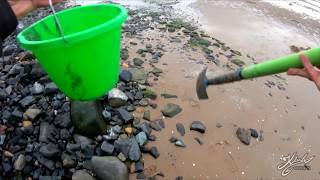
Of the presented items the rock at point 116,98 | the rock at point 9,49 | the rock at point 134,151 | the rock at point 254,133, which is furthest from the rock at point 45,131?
A: the rock at point 254,133

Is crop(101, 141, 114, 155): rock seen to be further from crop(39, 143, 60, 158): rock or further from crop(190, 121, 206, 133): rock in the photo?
crop(190, 121, 206, 133): rock

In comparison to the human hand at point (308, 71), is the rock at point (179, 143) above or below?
below

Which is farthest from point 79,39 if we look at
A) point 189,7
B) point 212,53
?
point 189,7

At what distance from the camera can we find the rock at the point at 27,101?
2.72m

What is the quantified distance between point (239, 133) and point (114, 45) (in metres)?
1.41

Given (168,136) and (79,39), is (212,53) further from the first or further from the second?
(79,39)

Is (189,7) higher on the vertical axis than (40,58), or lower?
lower

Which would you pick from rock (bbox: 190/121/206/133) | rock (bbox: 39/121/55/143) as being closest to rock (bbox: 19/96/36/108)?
rock (bbox: 39/121/55/143)

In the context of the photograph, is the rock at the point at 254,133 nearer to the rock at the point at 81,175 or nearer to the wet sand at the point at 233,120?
the wet sand at the point at 233,120

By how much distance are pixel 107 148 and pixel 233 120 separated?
45.9 inches

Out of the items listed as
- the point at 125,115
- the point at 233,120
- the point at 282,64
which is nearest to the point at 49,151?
the point at 125,115

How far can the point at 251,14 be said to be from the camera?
233 inches

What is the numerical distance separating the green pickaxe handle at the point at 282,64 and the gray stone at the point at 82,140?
126 cm

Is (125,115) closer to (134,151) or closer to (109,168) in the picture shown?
(134,151)
